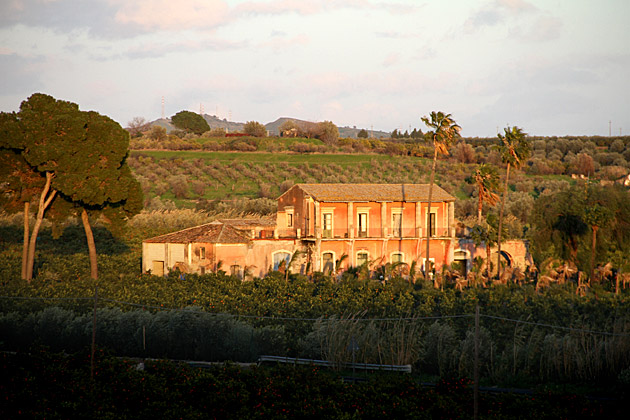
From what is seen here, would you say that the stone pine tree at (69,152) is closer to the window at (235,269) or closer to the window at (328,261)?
the window at (235,269)

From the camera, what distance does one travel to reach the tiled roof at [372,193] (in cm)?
3897

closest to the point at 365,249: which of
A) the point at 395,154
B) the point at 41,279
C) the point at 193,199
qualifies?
the point at 41,279

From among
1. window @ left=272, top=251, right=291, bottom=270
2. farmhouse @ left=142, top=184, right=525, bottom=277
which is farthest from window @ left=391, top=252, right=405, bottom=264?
window @ left=272, top=251, right=291, bottom=270

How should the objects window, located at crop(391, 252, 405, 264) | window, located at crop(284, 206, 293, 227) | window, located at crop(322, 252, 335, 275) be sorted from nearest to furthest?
1. window, located at crop(322, 252, 335, 275)
2. window, located at crop(391, 252, 405, 264)
3. window, located at crop(284, 206, 293, 227)

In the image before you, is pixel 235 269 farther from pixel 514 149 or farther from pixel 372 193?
pixel 514 149

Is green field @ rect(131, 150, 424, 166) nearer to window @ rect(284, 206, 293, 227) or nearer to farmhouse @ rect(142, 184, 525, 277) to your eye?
window @ rect(284, 206, 293, 227)

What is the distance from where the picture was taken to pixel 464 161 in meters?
86.6

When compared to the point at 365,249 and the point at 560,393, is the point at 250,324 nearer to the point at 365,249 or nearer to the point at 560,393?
the point at 560,393

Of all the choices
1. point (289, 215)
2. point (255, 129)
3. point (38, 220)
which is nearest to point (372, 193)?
point (289, 215)

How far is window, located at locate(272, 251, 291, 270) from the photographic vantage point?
36.9m

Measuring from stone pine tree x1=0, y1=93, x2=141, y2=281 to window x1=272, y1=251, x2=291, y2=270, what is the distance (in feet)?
30.1

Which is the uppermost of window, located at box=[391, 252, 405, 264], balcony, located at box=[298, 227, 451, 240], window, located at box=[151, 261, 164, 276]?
balcony, located at box=[298, 227, 451, 240]

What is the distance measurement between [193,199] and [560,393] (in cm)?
5078

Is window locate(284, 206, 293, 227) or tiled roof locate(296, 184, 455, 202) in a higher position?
tiled roof locate(296, 184, 455, 202)
